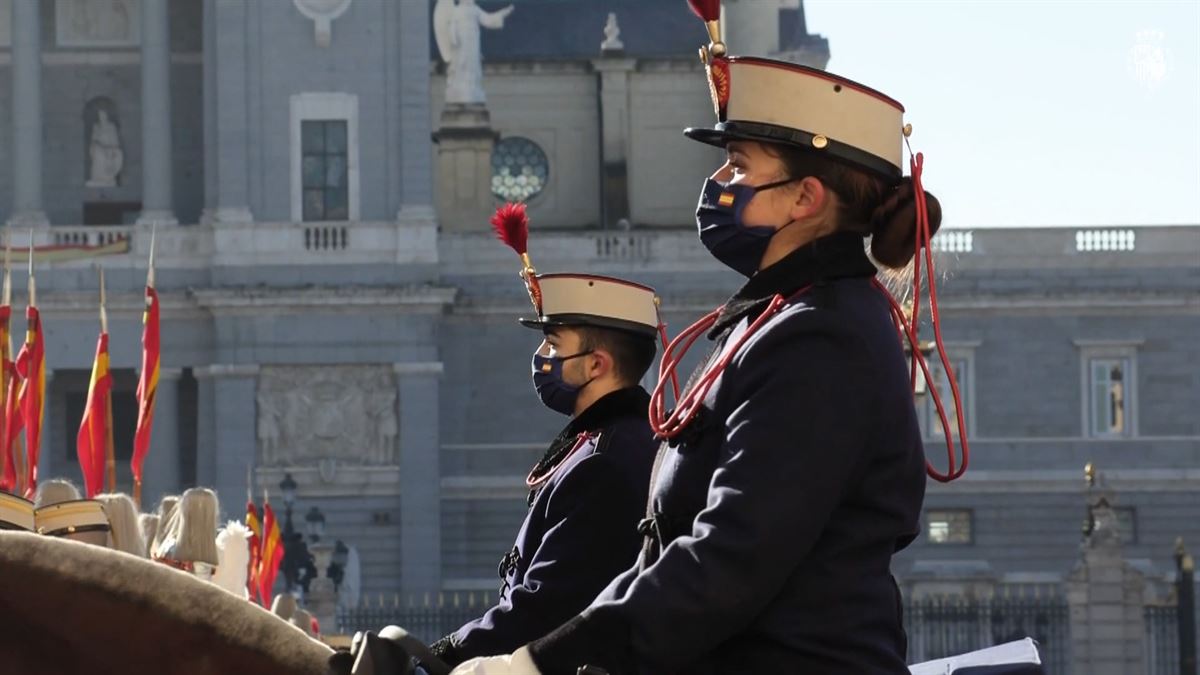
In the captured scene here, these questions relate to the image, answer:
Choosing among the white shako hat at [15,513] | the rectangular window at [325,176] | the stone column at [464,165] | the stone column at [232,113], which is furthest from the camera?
the stone column at [464,165]

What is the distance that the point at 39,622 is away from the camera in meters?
4.13

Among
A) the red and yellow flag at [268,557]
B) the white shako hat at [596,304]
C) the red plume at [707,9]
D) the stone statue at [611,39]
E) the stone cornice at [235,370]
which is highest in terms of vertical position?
the stone statue at [611,39]

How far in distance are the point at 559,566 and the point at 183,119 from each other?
45.4 meters

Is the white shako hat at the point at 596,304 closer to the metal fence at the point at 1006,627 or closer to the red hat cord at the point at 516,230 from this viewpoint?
the red hat cord at the point at 516,230

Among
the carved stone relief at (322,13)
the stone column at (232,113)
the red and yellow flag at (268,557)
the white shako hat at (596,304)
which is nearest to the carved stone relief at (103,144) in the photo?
the stone column at (232,113)

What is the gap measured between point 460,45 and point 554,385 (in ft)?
151

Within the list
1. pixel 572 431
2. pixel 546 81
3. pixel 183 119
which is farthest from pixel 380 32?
pixel 572 431

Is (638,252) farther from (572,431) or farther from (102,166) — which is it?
(572,431)

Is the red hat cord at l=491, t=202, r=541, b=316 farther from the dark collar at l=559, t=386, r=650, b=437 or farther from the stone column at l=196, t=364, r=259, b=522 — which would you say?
the stone column at l=196, t=364, r=259, b=522

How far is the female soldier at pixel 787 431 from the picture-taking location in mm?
3977

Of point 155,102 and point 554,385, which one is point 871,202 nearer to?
point 554,385

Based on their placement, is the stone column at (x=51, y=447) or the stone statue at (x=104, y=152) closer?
the stone column at (x=51, y=447)

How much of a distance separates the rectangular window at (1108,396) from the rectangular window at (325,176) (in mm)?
13133

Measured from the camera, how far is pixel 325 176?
46906 mm
